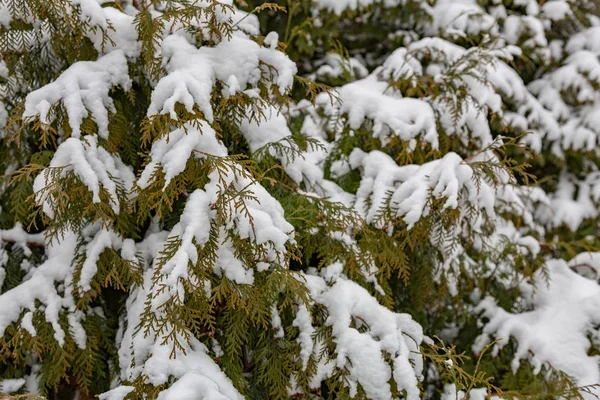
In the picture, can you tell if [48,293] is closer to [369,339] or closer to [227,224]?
[227,224]

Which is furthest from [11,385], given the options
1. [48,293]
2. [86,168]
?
[86,168]

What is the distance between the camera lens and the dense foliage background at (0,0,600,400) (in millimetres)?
1405

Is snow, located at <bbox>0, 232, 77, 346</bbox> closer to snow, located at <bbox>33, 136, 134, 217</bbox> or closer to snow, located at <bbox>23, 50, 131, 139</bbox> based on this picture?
snow, located at <bbox>33, 136, 134, 217</bbox>

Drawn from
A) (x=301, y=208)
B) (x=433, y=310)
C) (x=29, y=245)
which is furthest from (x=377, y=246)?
(x=29, y=245)

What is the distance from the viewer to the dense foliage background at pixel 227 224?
1405 millimetres

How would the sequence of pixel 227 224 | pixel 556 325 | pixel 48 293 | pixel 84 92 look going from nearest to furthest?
pixel 227 224 → pixel 84 92 → pixel 48 293 → pixel 556 325

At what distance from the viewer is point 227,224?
141 cm

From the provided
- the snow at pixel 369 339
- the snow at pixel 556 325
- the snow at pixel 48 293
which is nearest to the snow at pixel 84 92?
the snow at pixel 48 293

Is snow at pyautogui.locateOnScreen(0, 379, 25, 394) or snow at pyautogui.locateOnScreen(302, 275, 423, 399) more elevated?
snow at pyautogui.locateOnScreen(302, 275, 423, 399)

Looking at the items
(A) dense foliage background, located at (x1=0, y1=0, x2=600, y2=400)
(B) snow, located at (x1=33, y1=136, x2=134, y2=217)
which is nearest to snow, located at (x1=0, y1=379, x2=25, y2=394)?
(A) dense foliage background, located at (x1=0, y1=0, x2=600, y2=400)

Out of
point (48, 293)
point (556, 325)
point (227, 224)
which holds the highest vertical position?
point (227, 224)

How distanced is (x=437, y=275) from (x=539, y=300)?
81cm

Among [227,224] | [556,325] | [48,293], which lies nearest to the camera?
[227,224]

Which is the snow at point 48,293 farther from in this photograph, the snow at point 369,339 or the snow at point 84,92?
the snow at point 369,339
